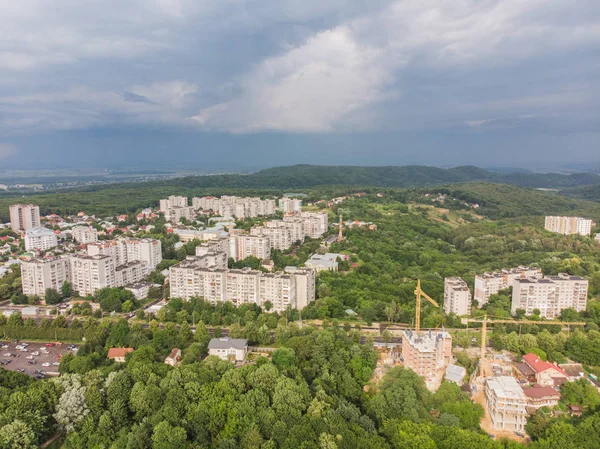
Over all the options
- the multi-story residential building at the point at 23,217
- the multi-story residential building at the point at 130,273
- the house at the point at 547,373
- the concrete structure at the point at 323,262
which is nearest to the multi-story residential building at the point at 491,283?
the house at the point at 547,373

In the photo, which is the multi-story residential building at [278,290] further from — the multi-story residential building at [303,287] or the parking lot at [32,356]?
the parking lot at [32,356]

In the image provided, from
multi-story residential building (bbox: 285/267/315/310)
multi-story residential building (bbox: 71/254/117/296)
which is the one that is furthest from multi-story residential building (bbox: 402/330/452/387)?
multi-story residential building (bbox: 71/254/117/296)

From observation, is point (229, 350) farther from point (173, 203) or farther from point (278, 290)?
point (173, 203)

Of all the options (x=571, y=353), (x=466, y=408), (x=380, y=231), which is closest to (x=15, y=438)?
(x=466, y=408)

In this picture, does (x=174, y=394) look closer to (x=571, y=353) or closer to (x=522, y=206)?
(x=571, y=353)

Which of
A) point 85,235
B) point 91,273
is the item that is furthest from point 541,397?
A: point 85,235
